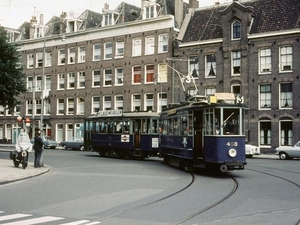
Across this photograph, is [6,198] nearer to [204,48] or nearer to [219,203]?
[219,203]

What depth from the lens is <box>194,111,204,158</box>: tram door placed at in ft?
63.0

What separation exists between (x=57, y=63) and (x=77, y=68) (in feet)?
12.3

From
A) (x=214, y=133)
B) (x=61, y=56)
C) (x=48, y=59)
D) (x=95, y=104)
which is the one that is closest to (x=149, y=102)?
(x=95, y=104)

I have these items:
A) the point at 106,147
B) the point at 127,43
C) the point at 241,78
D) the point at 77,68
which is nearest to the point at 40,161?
the point at 106,147

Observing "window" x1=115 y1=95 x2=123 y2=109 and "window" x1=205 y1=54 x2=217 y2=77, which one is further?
"window" x1=115 y1=95 x2=123 y2=109

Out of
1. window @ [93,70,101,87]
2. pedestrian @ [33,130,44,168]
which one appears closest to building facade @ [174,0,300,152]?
window @ [93,70,101,87]

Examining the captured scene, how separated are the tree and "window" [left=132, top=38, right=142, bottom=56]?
19.0m

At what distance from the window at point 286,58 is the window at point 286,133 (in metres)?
4.69

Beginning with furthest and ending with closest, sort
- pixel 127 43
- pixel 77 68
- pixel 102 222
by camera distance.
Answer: pixel 77 68, pixel 127 43, pixel 102 222

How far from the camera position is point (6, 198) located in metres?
12.2

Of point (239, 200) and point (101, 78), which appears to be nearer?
point (239, 200)

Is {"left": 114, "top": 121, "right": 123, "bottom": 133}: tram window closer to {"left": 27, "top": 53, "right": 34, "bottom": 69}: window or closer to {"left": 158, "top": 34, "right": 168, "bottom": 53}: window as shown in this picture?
{"left": 158, "top": 34, "right": 168, "bottom": 53}: window

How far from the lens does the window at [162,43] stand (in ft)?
153

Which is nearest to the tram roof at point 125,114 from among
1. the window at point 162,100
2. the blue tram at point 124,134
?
the blue tram at point 124,134
